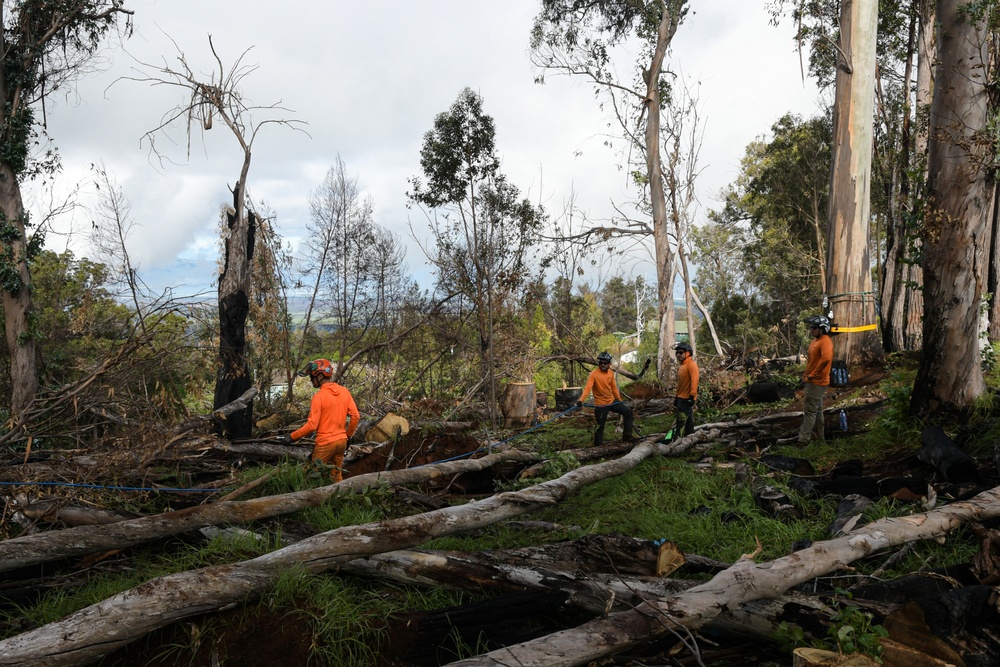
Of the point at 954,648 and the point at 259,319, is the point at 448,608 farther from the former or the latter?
the point at 259,319

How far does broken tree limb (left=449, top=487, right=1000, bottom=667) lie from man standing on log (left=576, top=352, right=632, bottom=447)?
5257 millimetres

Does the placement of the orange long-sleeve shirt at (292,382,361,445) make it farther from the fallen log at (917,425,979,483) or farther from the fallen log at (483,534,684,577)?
the fallen log at (917,425,979,483)

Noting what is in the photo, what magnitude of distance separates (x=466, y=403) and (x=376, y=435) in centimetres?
320

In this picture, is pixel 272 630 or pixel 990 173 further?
pixel 990 173

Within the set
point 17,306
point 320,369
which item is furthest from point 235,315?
point 17,306

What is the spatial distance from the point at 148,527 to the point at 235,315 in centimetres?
504

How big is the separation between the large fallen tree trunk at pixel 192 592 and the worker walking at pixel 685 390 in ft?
16.9

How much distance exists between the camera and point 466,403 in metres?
12.9

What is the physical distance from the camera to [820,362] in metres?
8.27

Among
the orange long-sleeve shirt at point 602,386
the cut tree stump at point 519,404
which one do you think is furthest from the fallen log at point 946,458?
the cut tree stump at point 519,404

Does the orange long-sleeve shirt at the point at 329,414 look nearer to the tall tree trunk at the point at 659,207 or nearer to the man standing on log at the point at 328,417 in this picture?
the man standing on log at the point at 328,417

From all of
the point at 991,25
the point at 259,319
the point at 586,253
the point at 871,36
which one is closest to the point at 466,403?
the point at 259,319

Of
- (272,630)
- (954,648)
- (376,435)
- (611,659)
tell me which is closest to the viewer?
(954,648)

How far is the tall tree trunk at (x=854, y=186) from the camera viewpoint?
478 inches
